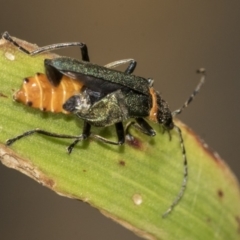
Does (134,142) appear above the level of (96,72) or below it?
below

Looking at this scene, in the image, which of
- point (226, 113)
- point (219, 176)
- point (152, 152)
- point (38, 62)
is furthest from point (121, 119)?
point (226, 113)

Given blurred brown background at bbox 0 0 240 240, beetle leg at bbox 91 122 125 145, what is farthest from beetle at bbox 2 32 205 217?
blurred brown background at bbox 0 0 240 240

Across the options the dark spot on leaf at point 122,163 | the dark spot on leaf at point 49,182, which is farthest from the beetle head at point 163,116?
the dark spot on leaf at point 49,182

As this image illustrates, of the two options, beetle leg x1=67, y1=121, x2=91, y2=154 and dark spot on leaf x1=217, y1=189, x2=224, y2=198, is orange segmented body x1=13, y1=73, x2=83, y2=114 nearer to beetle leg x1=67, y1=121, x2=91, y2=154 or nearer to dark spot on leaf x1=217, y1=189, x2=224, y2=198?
beetle leg x1=67, y1=121, x2=91, y2=154

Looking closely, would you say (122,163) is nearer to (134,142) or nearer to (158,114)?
(134,142)

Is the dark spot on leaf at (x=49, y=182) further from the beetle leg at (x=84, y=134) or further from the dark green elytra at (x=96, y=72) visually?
the dark green elytra at (x=96, y=72)

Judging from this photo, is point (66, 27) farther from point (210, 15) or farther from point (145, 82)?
point (145, 82)

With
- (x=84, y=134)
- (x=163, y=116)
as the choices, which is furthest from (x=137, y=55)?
(x=84, y=134)
